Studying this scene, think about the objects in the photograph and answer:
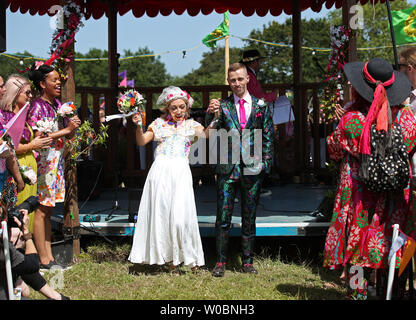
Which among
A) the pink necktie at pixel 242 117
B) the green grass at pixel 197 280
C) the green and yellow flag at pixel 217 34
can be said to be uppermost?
the green and yellow flag at pixel 217 34

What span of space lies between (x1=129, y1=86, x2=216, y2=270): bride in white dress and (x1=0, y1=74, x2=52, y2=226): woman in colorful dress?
3.13 feet

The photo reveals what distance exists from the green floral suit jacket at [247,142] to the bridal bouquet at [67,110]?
142 cm

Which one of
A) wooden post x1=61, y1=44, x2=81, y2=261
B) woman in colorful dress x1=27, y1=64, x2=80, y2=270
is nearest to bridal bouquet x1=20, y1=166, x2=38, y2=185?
woman in colorful dress x1=27, y1=64, x2=80, y2=270

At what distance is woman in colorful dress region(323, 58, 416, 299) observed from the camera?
12.4 ft

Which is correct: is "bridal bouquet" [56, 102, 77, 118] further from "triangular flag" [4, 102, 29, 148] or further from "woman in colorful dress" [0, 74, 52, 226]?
"triangular flag" [4, 102, 29, 148]

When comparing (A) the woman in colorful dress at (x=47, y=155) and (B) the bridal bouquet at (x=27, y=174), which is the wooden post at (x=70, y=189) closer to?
Answer: (A) the woman in colorful dress at (x=47, y=155)

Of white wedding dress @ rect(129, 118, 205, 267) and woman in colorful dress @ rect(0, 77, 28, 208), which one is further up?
woman in colorful dress @ rect(0, 77, 28, 208)

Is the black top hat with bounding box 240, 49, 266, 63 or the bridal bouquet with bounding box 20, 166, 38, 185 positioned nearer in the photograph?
the bridal bouquet with bounding box 20, 166, 38, 185

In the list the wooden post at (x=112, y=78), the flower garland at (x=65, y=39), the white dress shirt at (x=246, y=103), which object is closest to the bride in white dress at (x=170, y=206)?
the white dress shirt at (x=246, y=103)

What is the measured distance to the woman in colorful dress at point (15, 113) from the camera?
179 inches

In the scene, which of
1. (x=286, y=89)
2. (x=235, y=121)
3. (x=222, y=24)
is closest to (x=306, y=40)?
(x=222, y=24)

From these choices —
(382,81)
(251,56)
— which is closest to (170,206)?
(382,81)

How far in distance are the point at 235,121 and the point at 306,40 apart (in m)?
49.9
